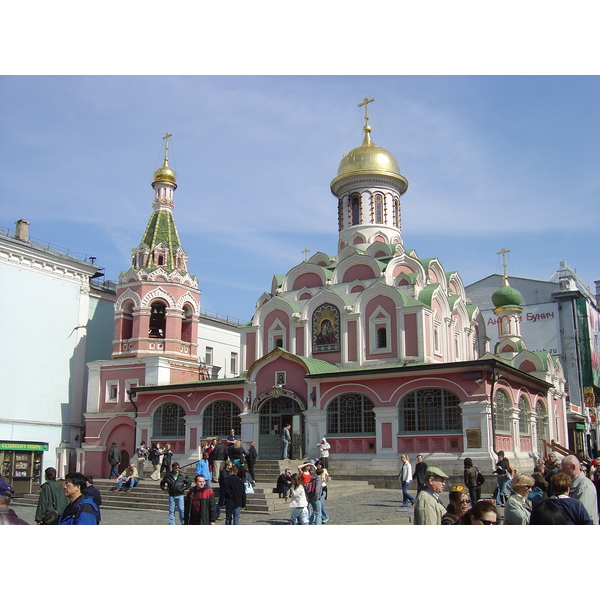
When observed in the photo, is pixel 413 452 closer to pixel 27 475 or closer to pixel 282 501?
pixel 282 501

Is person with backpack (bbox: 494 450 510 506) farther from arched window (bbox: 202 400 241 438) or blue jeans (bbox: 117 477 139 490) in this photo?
arched window (bbox: 202 400 241 438)

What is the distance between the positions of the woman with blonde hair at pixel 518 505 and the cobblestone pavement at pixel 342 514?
19.1ft

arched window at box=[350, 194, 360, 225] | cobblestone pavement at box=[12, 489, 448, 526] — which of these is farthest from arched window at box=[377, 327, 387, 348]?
cobblestone pavement at box=[12, 489, 448, 526]

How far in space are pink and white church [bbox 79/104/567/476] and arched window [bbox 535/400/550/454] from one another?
0.26 ft

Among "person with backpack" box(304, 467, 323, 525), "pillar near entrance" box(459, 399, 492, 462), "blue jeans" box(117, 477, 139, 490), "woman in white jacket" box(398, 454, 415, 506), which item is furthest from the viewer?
"pillar near entrance" box(459, 399, 492, 462)

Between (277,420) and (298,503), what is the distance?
37.7ft

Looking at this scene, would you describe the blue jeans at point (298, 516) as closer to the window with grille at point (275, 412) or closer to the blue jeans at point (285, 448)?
the blue jeans at point (285, 448)

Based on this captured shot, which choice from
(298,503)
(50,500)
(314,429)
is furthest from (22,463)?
(50,500)

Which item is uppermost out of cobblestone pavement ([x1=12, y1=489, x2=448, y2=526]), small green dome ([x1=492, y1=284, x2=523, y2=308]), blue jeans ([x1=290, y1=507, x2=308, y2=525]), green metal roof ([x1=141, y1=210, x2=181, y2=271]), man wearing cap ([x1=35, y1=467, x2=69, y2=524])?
green metal roof ([x1=141, y1=210, x2=181, y2=271])

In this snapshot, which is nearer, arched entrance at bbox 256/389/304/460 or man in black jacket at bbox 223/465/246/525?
man in black jacket at bbox 223/465/246/525

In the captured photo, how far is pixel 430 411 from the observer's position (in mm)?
20688

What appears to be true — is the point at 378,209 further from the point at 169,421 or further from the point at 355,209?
the point at 169,421

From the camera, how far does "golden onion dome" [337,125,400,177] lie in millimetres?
29469

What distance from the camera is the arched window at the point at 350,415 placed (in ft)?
71.3
